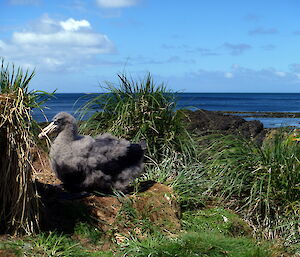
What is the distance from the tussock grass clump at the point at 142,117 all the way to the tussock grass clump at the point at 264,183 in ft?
2.68

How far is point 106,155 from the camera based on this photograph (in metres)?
5.60

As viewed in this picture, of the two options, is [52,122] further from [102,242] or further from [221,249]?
[221,249]

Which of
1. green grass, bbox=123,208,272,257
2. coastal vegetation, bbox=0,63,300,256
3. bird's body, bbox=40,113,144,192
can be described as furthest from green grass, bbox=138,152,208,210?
green grass, bbox=123,208,272,257

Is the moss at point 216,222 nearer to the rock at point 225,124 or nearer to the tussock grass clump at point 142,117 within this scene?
the tussock grass clump at point 142,117

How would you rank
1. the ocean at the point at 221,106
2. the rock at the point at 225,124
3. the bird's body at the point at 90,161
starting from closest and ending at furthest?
the bird's body at the point at 90,161 < the ocean at the point at 221,106 < the rock at the point at 225,124

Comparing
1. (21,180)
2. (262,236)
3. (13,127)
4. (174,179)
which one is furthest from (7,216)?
(262,236)

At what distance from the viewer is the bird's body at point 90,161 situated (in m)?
5.49

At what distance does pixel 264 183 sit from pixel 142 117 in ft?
7.38

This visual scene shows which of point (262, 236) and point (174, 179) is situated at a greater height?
point (174, 179)

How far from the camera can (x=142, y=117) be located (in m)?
7.24

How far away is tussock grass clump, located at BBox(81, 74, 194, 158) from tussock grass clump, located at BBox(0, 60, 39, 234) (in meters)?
2.76

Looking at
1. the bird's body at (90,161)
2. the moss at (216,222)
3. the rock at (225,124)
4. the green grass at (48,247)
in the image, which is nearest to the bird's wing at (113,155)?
the bird's body at (90,161)

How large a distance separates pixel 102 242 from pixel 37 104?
5.46 ft

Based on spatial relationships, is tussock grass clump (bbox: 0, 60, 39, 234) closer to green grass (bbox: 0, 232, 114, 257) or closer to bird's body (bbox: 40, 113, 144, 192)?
green grass (bbox: 0, 232, 114, 257)
